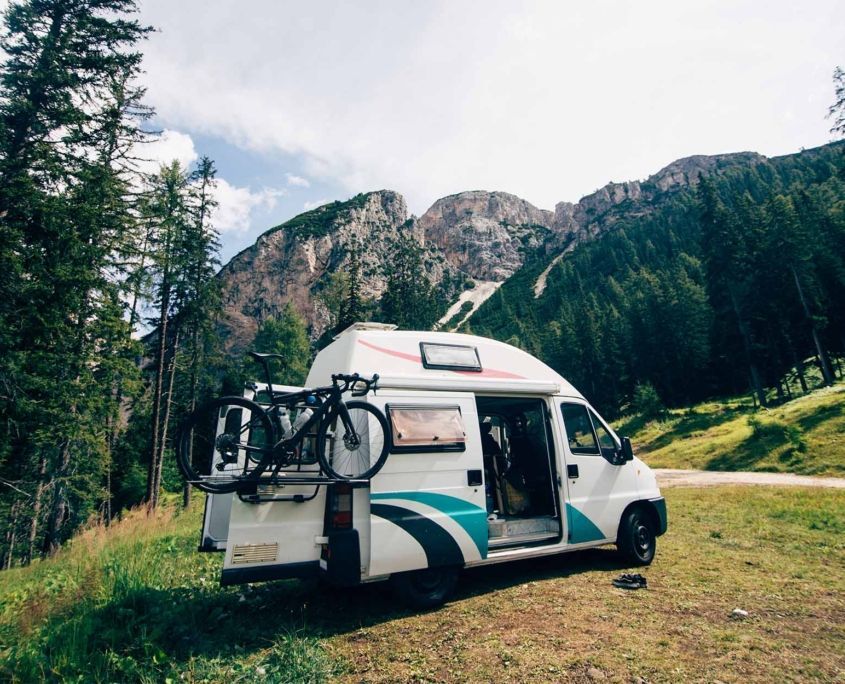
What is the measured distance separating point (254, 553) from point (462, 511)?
2328 mm

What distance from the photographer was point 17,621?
4.46 meters

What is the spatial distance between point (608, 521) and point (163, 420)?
21216 mm

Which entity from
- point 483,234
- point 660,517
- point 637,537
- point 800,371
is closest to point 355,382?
point 637,537

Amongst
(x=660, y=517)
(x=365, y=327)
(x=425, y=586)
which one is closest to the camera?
(x=425, y=586)

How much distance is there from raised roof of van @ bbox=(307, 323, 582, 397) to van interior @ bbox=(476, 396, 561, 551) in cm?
36

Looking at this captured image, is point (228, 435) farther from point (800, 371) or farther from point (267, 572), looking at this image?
point (800, 371)

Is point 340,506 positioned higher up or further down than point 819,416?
further down

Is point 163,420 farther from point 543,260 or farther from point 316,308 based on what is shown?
point 543,260

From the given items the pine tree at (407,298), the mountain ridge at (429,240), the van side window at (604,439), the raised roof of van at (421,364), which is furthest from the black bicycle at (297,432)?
the mountain ridge at (429,240)

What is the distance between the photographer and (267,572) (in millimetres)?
4227

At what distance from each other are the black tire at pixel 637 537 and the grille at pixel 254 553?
506cm

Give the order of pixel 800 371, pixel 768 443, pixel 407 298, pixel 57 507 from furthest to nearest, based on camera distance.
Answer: pixel 407 298 < pixel 800 371 < pixel 768 443 < pixel 57 507

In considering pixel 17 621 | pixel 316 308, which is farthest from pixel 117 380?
pixel 316 308

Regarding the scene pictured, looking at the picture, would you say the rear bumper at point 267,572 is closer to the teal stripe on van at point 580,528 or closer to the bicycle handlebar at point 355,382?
the bicycle handlebar at point 355,382
